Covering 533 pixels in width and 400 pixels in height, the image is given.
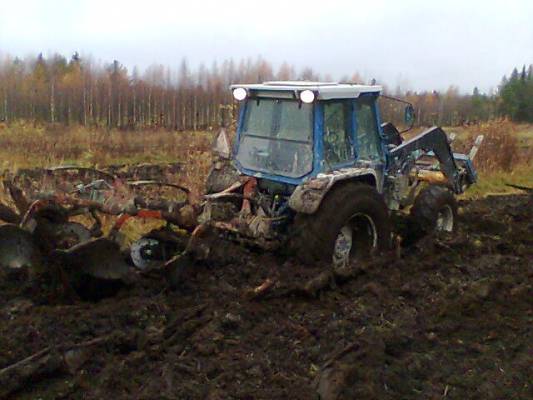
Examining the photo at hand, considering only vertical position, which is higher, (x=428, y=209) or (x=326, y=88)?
(x=326, y=88)

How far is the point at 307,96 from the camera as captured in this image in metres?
6.23

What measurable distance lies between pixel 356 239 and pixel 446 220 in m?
A: 1.83

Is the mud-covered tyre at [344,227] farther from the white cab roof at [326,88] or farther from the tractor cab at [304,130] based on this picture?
the white cab roof at [326,88]

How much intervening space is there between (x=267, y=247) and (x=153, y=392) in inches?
108

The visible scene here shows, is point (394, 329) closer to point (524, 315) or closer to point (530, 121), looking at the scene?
point (524, 315)

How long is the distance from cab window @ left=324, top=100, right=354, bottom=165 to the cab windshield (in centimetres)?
20

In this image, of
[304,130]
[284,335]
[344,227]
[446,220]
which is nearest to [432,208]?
[446,220]

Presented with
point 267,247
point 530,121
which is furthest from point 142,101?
point 530,121

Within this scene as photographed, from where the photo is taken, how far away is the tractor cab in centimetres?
657

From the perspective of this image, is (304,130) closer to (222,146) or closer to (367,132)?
(367,132)

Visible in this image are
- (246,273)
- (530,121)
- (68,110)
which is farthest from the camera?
(530,121)

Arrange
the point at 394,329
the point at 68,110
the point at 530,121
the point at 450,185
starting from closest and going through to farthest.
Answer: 1. the point at 394,329
2. the point at 450,185
3. the point at 68,110
4. the point at 530,121

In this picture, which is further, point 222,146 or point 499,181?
point 499,181

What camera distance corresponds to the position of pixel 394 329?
503 cm
